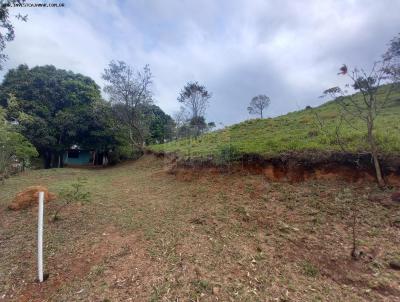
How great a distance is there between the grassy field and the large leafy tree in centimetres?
1390

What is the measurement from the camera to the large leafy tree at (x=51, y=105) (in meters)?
17.7

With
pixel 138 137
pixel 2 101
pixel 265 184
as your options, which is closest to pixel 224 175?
pixel 265 184

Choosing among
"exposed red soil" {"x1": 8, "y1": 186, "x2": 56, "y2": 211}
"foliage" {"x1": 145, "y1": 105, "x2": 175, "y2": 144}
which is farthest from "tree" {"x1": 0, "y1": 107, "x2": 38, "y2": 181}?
"foliage" {"x1": 145, "y1": 105, "x2": 175, "y2": 144}

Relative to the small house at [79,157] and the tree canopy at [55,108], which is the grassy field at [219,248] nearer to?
the tree canopy at [55,108]

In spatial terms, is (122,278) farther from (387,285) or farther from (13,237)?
(387,285)

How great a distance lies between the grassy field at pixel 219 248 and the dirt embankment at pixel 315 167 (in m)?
0.31

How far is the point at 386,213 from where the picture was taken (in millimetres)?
4316

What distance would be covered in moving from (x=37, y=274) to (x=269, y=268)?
10.9 feet

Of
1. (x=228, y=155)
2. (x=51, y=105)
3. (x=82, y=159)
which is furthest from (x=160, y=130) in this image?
(x=228, y=155)

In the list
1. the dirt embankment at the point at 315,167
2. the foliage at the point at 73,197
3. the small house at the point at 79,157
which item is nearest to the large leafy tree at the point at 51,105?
the small house at the point at 79,157

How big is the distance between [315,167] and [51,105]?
1983 cm

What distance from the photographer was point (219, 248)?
159 inches

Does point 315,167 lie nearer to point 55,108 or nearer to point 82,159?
point 55,108

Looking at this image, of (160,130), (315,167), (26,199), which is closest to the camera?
(315,167)
